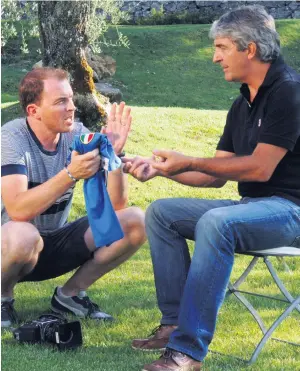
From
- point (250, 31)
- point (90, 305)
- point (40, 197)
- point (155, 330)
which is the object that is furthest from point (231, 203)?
point (90, 305)

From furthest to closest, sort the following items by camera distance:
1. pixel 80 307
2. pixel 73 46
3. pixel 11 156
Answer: pixel 73 46
pixel 80 307
pixel 11 156

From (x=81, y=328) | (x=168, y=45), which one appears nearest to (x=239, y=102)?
(x=81, y=328)

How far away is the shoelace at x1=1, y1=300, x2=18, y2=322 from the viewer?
4840 mm

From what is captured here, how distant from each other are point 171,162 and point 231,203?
1.66 feet

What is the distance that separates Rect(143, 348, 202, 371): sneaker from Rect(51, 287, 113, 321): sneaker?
3.38 feet

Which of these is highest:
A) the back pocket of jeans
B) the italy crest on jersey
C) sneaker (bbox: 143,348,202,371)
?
the italy crest on jersey

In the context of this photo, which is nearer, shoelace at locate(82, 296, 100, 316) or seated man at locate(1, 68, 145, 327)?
seated man at locate(1, 68, 145, 327)

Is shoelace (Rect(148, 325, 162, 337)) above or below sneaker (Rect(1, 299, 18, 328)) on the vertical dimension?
above

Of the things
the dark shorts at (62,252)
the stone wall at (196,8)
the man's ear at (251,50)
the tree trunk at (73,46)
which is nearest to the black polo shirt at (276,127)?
the man's ear at (251,50)

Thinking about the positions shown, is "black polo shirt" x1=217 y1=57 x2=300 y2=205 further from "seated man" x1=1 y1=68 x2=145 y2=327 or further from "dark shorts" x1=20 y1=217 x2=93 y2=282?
"dark shorts" x1=20 y1=217 x2=93 y2=282

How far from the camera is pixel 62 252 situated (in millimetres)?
4922

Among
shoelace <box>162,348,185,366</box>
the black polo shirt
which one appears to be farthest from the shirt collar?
shoelace <box>162,348,185,366</box>

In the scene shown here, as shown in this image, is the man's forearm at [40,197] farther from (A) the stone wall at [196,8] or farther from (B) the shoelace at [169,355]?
(A) the stone wall at [196,8]

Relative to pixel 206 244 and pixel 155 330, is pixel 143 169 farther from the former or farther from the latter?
pixel 155 330
